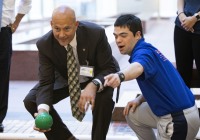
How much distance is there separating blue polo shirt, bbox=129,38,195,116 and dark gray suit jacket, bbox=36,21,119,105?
0.39 metres

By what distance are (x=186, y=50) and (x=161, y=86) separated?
87cm

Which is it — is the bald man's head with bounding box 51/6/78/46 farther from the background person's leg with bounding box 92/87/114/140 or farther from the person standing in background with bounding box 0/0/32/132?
the person standing in background with bounding box 0/0/32/132

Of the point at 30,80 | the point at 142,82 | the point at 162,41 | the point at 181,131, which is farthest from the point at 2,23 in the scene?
the point at 162,41

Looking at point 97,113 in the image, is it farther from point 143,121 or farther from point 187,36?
point 187,36

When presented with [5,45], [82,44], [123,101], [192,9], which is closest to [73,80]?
[82,44]

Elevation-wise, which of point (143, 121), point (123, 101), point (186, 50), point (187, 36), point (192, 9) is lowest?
point (123, 101)

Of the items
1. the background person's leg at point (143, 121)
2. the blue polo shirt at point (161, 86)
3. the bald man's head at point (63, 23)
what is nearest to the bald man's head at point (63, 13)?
the bald man's head at point (63, 23)

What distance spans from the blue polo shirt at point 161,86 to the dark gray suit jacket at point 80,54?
1.28 feet

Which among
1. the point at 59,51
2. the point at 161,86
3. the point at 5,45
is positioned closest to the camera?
the point at 161,86

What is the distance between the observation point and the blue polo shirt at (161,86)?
7.95 ft

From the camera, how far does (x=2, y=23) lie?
3486 mm

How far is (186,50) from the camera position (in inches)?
129

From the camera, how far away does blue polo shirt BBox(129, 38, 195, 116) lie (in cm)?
242

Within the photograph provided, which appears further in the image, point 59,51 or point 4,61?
point 4,61
